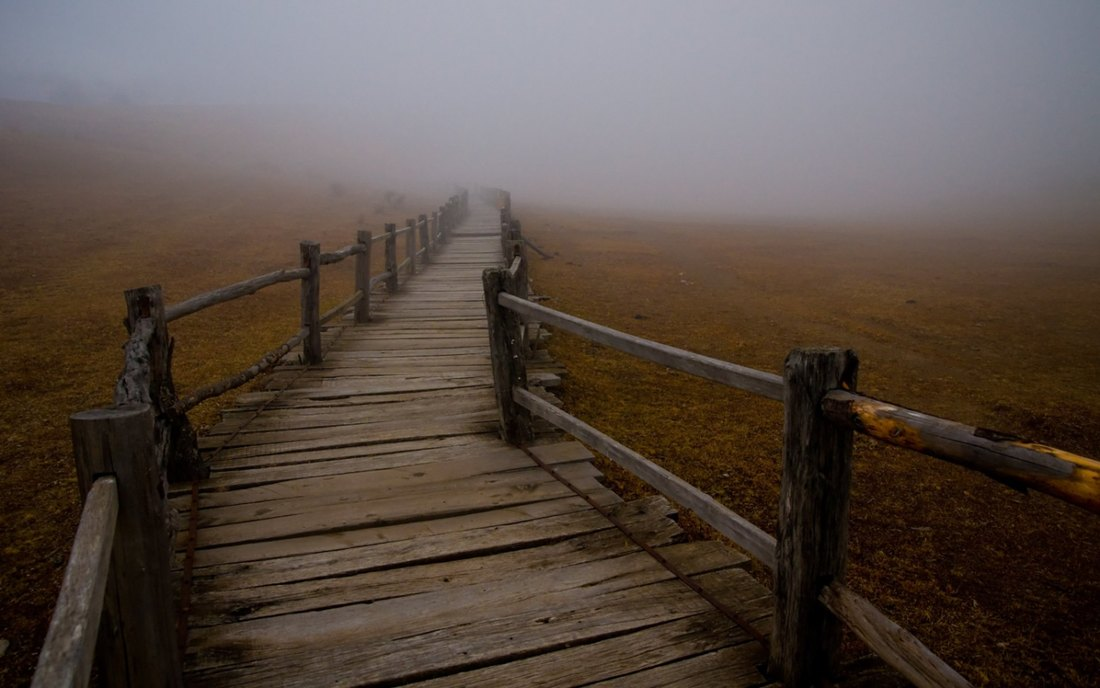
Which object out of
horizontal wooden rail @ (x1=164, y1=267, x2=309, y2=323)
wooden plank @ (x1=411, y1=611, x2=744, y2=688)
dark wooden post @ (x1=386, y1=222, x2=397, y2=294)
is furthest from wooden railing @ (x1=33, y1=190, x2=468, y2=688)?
dark wooden post @ (x1=386, y1=222, x2=397, y2=294)

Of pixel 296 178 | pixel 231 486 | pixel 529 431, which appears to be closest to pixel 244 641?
pixel 231 486

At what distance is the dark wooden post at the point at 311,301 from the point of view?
17.9ft

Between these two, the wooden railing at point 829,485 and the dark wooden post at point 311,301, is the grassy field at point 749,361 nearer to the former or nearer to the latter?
the wooden railing at point 829,485

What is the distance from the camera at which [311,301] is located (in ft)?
17.9

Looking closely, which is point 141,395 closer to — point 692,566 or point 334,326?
point 692,566

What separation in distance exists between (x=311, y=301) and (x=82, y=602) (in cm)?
472

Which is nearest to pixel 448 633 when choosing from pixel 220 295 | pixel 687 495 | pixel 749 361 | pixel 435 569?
pixel 435 569

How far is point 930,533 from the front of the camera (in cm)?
409

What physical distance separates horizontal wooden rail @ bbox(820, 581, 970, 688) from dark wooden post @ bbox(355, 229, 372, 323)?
6549mm

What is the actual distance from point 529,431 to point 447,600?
1764mm

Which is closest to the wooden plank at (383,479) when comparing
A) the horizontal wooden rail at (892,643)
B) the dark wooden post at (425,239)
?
the horizontal wooden rail at (892,643)

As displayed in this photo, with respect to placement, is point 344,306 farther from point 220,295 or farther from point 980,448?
point 980,448

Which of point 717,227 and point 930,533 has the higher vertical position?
point 717,227

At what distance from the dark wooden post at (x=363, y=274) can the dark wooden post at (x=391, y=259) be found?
181 cm
